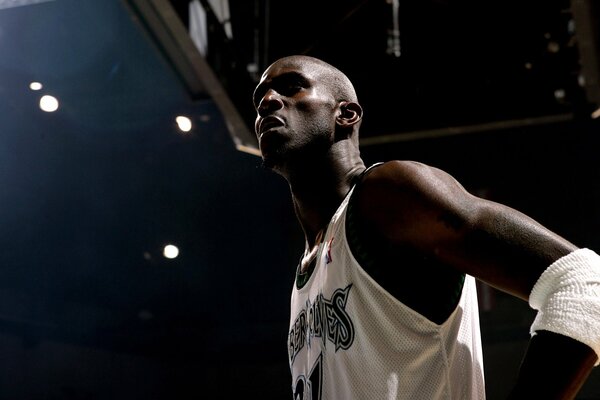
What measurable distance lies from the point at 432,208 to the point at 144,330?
710 centimetres

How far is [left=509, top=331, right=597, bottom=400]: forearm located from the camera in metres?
1.10

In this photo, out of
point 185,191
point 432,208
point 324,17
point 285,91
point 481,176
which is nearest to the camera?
point 432,208

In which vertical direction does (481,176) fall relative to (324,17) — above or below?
below

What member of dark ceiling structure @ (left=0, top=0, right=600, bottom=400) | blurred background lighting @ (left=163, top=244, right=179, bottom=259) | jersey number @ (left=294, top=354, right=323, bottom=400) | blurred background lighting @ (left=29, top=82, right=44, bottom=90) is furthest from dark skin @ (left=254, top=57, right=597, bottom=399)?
blurred background lighting @ (left=163, top=244, right=179, bottom=259)

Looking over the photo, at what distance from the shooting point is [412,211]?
1.31 metres

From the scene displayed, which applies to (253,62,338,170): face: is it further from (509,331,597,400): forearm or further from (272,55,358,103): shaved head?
(509,331,597,400): forearm

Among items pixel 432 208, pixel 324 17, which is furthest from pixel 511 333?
pixel 432 208

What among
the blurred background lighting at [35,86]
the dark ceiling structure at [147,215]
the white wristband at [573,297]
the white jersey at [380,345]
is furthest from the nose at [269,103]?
the blurred background lighting at [35,86]

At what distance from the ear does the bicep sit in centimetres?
51

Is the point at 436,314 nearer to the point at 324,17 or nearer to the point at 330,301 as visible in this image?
the point at 330,301

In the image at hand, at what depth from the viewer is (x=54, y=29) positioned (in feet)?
19.4

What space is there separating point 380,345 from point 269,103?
72 cm

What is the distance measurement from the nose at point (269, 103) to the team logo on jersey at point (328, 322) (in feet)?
1.59

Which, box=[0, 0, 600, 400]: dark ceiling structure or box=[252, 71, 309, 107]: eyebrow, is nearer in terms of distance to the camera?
box=[252, 71, 309, 107]: eyebrow
